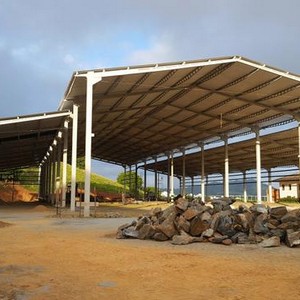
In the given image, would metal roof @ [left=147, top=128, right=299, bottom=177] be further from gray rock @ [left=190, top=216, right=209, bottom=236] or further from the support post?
gray rock @ [left=190, top=216, right=209, bottom=236]

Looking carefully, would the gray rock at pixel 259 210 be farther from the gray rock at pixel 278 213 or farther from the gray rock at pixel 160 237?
the gray rock at pixel 160 237

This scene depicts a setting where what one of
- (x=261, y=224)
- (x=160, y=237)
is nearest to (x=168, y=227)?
(x=160, y=237)

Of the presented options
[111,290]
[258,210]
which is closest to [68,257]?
[111,290]

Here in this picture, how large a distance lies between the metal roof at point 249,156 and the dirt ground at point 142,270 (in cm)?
2551

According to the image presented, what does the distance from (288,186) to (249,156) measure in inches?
743

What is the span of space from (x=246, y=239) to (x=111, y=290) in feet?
21.4

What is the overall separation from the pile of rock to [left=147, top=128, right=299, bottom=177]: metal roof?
868 inches

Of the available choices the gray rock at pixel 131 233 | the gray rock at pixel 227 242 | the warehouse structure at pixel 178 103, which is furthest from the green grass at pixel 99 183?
the gray rock at pixel 227 242

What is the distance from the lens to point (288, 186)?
63906 millimetres

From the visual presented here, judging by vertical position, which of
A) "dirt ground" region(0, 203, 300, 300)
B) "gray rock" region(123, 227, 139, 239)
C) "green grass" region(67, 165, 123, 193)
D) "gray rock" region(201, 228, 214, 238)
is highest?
"green grass" region(67, 165, 123, 193)

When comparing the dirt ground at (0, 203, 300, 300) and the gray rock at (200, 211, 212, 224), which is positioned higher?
the gray rock at (200, 211, 212, 224)

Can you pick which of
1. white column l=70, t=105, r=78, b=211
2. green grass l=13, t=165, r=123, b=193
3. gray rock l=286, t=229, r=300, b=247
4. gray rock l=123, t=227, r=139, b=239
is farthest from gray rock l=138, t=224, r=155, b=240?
green grass l=13, t=165, r=123, b=193

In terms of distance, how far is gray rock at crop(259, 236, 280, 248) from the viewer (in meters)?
11.1

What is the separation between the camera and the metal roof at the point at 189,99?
23.9 meters
